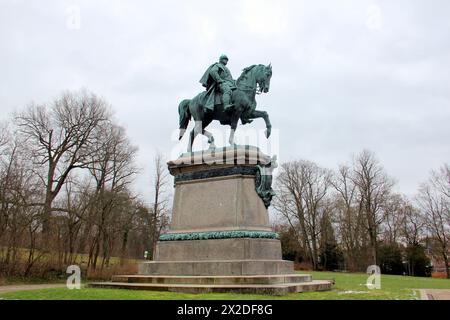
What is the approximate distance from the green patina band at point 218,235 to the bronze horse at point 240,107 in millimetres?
3121

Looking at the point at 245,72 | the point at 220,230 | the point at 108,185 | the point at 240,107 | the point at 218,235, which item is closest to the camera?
the point at 218,235

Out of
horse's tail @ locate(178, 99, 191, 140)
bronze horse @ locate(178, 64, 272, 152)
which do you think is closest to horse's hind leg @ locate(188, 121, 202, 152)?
bronze horse @ locate(178, 64, 272, 152)

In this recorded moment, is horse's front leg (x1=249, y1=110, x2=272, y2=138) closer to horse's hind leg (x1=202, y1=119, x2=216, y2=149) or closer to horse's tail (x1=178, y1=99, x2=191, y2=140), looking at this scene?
horse's hind leg (x1=202, y1=119, x2=216, y2=149)

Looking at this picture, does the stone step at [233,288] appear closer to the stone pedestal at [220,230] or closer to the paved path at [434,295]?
the stone pedestal at [220,230]

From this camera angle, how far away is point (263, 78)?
13.9 metres

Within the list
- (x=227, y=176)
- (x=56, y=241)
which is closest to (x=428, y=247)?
(x=56, y=241)

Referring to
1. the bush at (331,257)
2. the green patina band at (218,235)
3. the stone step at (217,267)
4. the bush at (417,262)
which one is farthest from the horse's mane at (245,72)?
the bush at (417,262)

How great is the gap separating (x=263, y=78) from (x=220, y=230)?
5.17 m

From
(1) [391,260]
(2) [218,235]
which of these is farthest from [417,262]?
(2) [218,235]

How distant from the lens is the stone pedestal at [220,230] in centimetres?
1128

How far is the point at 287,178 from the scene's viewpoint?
2034 inches

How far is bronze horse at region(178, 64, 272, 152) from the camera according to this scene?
1379cm

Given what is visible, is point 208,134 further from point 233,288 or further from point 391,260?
point 391,260
